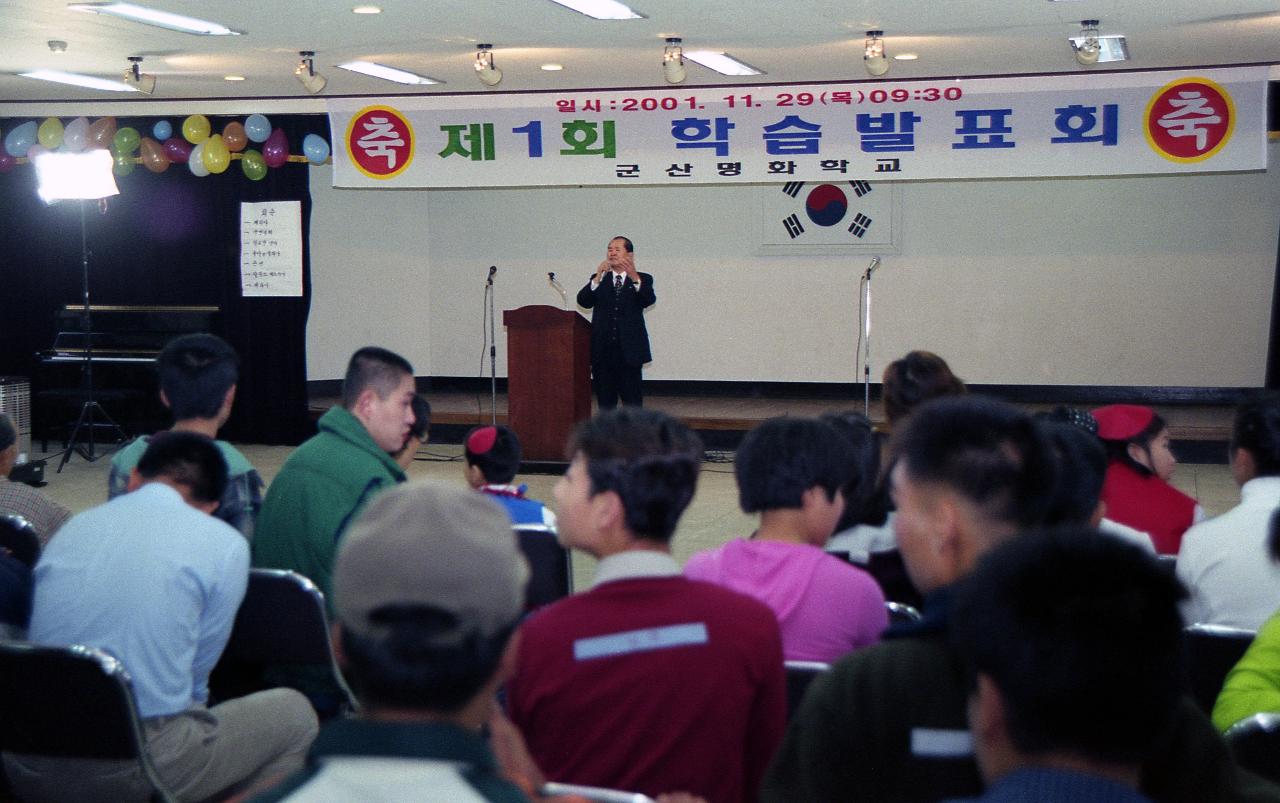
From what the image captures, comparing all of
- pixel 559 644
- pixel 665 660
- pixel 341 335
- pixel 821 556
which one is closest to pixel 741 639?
pixel 665 660

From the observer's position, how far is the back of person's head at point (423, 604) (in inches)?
41.4

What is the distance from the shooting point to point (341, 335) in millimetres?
11828

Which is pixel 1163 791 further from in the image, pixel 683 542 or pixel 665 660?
pixel 683 542

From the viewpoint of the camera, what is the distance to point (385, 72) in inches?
338

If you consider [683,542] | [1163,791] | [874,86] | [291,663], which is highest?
[874,86]

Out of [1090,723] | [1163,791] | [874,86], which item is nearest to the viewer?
[1090,723]

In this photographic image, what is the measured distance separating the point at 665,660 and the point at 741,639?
0.38 feet

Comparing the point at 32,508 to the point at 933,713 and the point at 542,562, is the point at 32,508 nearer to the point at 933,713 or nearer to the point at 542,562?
the point at 542,562

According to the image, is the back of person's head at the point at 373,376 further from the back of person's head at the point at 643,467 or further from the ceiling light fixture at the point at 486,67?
the ceiling light fixture at the point at 486,67

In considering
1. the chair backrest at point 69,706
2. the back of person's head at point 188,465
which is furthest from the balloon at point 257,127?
the chair backrest at point 69,706

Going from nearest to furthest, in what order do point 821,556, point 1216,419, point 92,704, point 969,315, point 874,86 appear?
point 821,556 < point 92,704 < point 874,86 < point 1216,419 < point 969,315

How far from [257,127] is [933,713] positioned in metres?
9.10

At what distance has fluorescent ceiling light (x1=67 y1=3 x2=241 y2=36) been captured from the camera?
635cm

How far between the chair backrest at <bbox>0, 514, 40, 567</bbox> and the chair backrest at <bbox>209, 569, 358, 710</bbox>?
615mm
